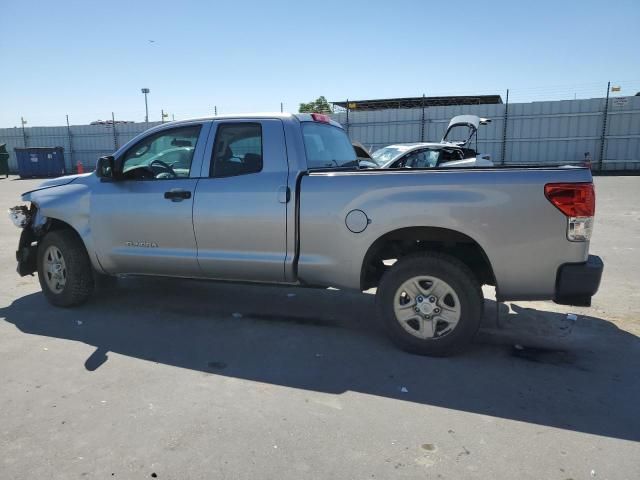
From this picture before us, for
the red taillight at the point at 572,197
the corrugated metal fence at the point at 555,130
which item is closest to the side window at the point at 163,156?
the red taillight at the point at 572,197

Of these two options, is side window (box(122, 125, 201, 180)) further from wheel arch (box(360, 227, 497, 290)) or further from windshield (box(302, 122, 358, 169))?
wheel arch (box(360, 227, 497, 290))

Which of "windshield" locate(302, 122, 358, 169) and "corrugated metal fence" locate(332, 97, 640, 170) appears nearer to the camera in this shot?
"windshield" locate(302, 122, 358, 169)

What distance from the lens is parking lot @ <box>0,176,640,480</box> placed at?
2570 millimetres

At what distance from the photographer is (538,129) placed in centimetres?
2222

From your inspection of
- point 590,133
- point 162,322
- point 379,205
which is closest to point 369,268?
point 379,205

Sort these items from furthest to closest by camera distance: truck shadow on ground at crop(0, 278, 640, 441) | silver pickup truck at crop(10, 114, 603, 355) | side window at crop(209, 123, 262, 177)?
side window at crop(209, 123, 262, 177) → silver pickup truck at crop(10, 114, 603, 355) → truck shadow on ground at crop(0, 278, 640, 441)

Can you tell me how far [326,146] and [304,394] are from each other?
2.53 metres

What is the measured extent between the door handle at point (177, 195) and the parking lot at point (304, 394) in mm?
1200

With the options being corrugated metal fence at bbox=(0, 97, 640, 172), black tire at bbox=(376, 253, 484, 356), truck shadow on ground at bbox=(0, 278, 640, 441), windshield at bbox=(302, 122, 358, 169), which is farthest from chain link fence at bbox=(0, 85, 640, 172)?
black tire at bbox=(376, 253, 484, 356)

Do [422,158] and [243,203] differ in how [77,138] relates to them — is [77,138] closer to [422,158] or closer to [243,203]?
[422,158]

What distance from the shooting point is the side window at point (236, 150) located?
14.4 feet

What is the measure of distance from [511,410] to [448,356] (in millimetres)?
821

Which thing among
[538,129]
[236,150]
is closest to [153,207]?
[236,150]

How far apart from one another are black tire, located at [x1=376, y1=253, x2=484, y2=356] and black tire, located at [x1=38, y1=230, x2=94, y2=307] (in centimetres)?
309
